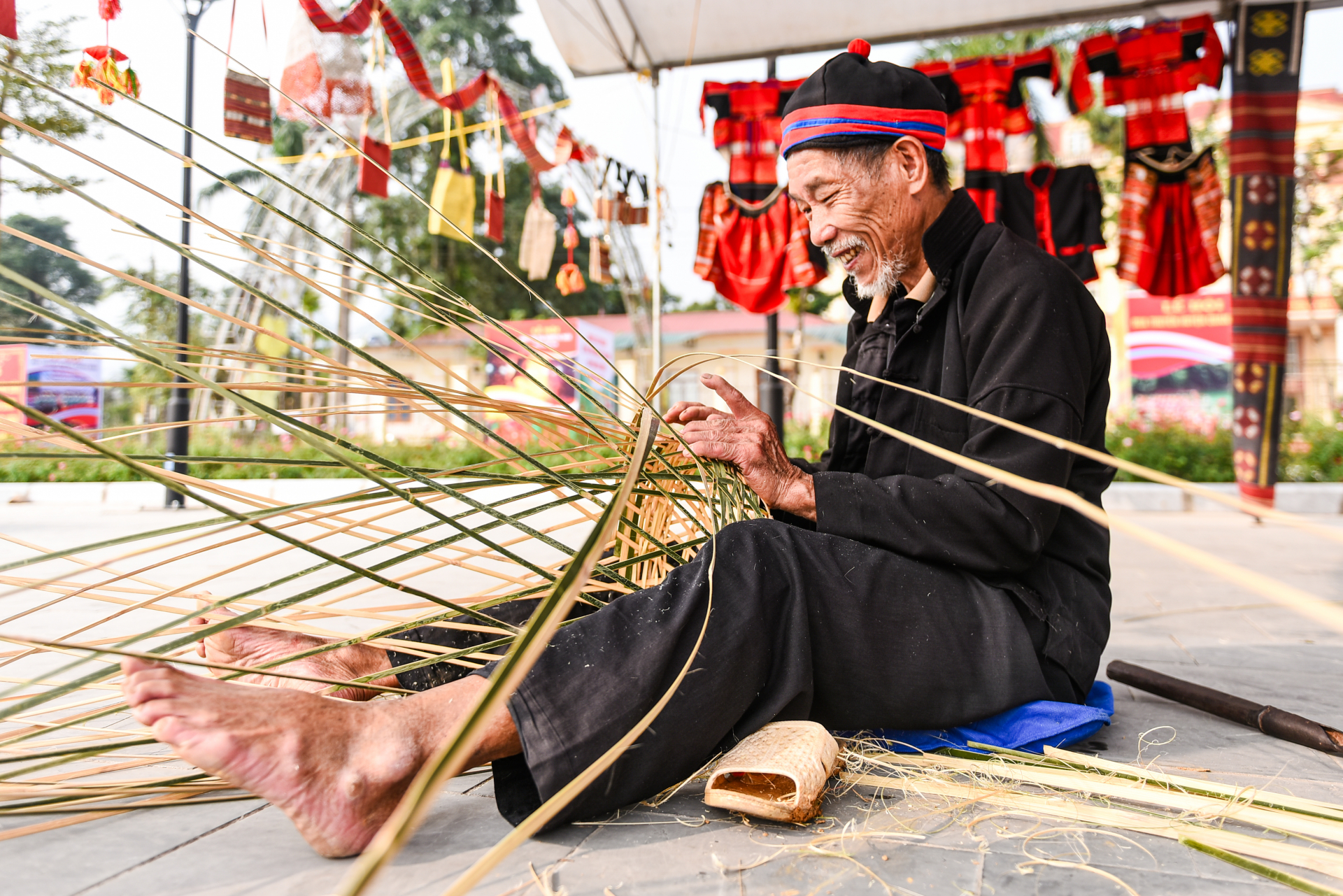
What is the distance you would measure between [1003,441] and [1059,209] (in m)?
3.52

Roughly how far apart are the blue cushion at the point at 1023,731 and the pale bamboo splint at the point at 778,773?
0.24 metres

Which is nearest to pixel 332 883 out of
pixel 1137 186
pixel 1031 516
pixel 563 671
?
pixel 563 671

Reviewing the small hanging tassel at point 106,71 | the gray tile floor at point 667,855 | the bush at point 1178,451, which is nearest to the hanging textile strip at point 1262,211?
the gray tile floor at point 667,855

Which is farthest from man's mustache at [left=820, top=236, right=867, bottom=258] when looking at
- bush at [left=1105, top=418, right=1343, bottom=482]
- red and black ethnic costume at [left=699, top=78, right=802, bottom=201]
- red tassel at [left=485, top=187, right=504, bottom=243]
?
bush at [left=1105, top=418, right=1343, bottom=482]

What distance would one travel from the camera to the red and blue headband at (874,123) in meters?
1.36

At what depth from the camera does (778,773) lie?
892 millimetres

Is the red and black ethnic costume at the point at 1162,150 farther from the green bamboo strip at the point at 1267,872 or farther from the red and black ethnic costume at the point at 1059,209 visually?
the green bamboo strip at the point at 1267,872

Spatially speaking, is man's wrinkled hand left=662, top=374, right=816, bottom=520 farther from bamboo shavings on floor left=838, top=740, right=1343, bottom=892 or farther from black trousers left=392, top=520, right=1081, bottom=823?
bamboo shavings on floor left=838, top=740, right=1343, bottom=892

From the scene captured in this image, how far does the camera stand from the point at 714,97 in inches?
165

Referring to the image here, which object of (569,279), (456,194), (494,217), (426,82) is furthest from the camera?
(569,279)

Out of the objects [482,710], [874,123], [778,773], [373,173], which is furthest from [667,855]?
[373,173]

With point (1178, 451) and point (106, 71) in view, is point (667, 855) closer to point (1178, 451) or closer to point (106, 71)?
point (106, 71)

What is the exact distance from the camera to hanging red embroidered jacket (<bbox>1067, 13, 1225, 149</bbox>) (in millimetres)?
3660

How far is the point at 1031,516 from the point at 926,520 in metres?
0.13
